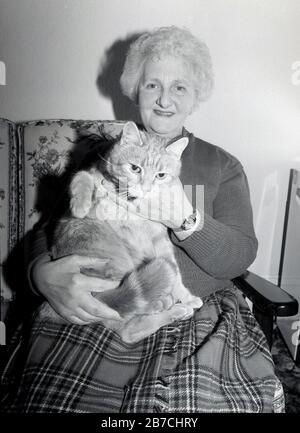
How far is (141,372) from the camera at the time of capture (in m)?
0.74

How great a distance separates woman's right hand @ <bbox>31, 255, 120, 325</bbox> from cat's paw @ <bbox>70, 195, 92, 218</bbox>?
0.11 m

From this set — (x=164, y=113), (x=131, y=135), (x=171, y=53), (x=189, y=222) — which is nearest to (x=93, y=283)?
(x=189, y=222)

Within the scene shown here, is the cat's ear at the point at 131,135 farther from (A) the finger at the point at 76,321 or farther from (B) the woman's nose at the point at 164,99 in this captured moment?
(A) the finger at the point at 76,321

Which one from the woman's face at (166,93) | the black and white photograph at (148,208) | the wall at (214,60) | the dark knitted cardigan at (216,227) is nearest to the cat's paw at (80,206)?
the black and white photograph at (148,208)

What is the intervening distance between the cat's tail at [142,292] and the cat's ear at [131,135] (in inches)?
12.5

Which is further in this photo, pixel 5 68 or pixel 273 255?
pixel 273 255

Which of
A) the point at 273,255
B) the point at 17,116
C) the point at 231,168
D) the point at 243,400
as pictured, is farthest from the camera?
the point at 273,255

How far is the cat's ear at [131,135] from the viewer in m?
0.84

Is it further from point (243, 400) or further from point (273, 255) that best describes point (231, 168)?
point (243, 400)

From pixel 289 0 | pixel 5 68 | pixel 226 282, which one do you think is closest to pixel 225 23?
pixel 289 0

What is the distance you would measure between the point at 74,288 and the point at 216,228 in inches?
14.9

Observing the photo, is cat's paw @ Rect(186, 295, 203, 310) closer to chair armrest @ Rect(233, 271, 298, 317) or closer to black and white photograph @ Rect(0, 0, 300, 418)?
black and white photograph @ Rect(0, 0, 300, 418)

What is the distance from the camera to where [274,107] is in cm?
113

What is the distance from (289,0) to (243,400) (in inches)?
41.1
